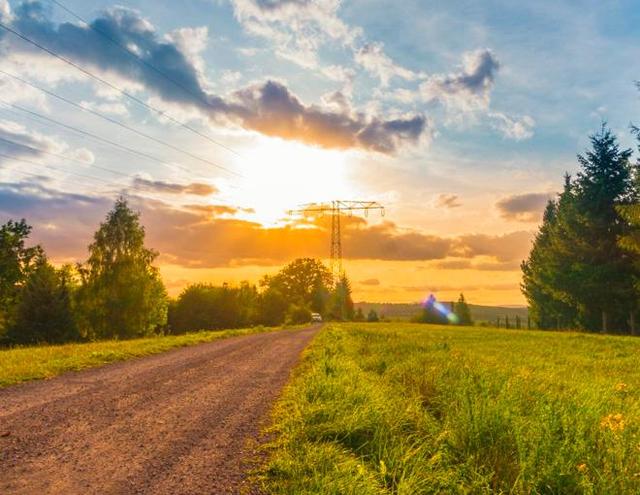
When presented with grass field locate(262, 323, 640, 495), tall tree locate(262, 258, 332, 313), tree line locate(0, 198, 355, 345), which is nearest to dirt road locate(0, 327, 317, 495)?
grass field locate(262, 323, 640, 495)

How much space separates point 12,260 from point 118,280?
33.0 ft

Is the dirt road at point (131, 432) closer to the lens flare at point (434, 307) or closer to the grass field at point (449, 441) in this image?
the grass field at point (449, 441)

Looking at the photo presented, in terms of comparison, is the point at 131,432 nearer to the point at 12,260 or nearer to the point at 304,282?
the point at 12,260

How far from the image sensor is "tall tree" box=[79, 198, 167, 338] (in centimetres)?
5156

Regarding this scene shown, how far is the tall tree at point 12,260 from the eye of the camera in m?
44.6

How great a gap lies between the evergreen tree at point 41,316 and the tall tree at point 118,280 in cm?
306

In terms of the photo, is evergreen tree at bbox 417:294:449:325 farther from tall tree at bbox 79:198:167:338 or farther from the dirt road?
the dirt road

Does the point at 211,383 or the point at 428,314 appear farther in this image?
the point at 428,314

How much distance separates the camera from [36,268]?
52.4 metres

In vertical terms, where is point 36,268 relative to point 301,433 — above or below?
above

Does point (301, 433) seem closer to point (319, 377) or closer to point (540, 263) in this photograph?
point (319, 377)

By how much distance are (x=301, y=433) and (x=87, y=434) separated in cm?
287

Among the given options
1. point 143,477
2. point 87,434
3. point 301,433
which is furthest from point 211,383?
point 143,477

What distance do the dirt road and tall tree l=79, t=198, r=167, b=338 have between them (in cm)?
4247
